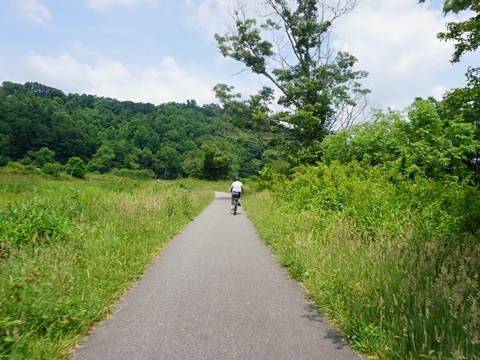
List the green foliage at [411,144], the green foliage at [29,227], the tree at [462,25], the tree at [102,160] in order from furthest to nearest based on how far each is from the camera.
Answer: the tree at [102,160] → the green foliage at [411,144] → the green foliage at [29,227] → the tree at [462,25]

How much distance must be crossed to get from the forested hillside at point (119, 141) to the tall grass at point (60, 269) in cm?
6477

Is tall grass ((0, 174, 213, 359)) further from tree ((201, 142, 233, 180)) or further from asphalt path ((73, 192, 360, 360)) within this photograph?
tree ((201, 142, 233, 180))

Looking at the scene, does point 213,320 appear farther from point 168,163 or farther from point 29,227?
point 168,163

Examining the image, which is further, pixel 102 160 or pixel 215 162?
pixel 102 160

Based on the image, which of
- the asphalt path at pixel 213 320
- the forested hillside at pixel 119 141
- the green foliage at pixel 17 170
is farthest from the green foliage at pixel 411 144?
the forested hillside at pixel 119 141

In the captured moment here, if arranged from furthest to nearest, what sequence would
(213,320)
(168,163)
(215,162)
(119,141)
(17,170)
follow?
1. (119,141)
2. (168,163)
3. (215,162)
4. (17,170)
5. (213,320)

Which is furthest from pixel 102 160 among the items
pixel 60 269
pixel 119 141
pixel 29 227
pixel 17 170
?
pixel 60 269

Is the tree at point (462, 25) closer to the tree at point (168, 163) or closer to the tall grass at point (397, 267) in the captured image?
the tall grass at point (397, 267)

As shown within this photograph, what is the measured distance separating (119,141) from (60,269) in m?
96.7

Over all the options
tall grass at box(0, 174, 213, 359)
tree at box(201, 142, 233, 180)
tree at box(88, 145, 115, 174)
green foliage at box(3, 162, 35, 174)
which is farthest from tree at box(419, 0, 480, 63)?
tree at box(88, 145, 115, 174)

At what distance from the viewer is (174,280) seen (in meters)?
5.02

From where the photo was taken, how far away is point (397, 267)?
12.7 ft

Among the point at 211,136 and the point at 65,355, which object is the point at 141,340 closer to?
the point at 65,355

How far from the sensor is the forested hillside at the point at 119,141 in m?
76.3
